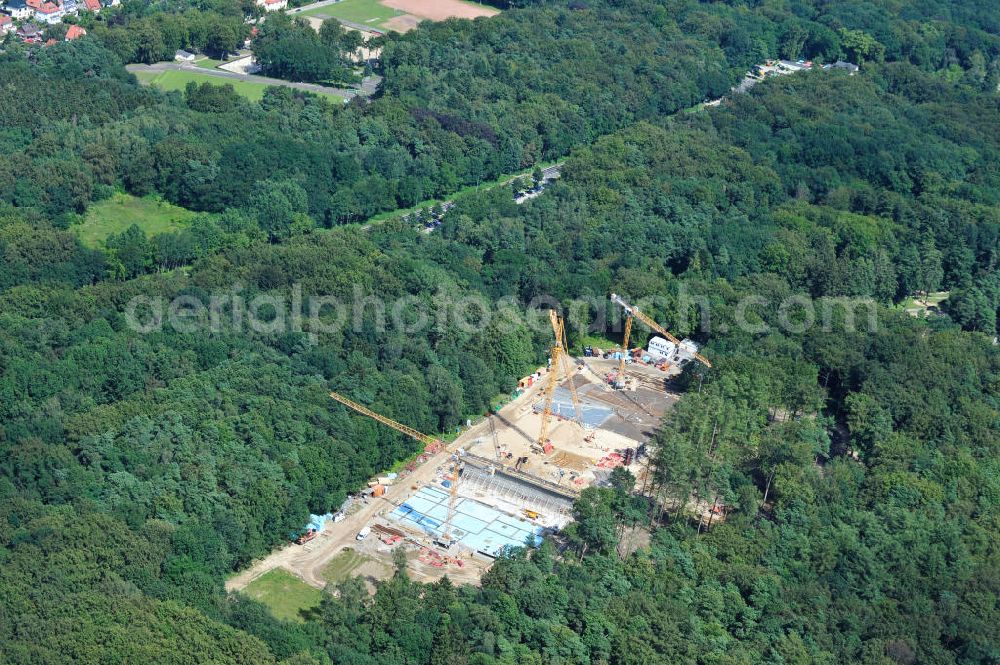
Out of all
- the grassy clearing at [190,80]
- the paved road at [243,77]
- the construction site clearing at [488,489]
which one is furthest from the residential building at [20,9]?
the construction site clearing at [488,489]

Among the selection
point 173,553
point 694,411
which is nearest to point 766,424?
point 694,411

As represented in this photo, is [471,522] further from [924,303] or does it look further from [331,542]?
[924,303]

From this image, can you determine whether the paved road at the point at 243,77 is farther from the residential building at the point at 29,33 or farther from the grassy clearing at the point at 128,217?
the grassy clearing at the point at 128,217

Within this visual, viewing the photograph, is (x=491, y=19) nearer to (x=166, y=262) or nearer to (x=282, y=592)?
(x=166, y=262)

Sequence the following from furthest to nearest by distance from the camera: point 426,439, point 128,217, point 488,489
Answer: point 128,217, point 426,439, point 488,489

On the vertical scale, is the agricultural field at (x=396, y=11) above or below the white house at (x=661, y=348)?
above

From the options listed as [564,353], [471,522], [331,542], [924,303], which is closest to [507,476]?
[471,522]

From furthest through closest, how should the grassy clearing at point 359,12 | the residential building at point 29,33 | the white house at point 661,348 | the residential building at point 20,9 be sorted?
the grassy clearing at point 359,12
the residential building at point 20,9
the residential building at point 29,33
the white house at point 661,348
